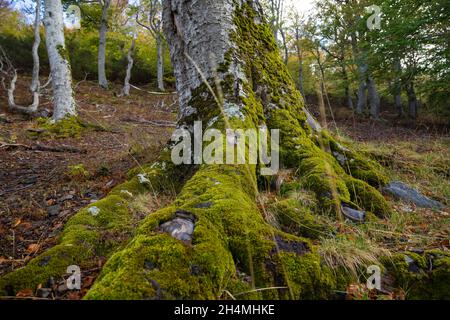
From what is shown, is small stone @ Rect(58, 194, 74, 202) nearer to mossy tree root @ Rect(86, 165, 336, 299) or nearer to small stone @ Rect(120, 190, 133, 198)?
small stone @ Rect(120, 190, 133, 198)

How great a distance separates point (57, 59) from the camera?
7445mm

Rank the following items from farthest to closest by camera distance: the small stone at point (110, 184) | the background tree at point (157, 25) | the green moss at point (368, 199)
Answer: the background tree at point (157, 25)
the small stone at point (110, 184)
the green moss at point (368, 199)

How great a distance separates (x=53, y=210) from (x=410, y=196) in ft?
12.7

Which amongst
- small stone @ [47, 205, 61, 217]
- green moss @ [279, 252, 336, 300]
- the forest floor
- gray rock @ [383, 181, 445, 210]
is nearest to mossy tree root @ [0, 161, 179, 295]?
the forest floor

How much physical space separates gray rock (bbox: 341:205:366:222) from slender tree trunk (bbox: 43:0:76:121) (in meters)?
7.69

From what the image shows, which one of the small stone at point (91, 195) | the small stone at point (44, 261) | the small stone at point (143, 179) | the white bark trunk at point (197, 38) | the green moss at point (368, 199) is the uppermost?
the white bark trunk at point (197, 38)

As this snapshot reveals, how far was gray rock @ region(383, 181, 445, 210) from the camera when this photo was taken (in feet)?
9.59

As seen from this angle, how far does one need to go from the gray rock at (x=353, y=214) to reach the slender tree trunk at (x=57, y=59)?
7.69 metres


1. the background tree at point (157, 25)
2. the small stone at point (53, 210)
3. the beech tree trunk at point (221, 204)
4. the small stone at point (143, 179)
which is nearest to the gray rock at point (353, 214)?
the beech tree trunk at point (221, 204)

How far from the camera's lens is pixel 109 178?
374 centimetres

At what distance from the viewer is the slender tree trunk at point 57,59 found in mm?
7414

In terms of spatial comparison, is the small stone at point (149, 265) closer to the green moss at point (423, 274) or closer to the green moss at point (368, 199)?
the green moss at point (423, 274)

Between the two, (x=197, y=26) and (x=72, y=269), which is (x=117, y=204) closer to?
(x=72, y=269)
